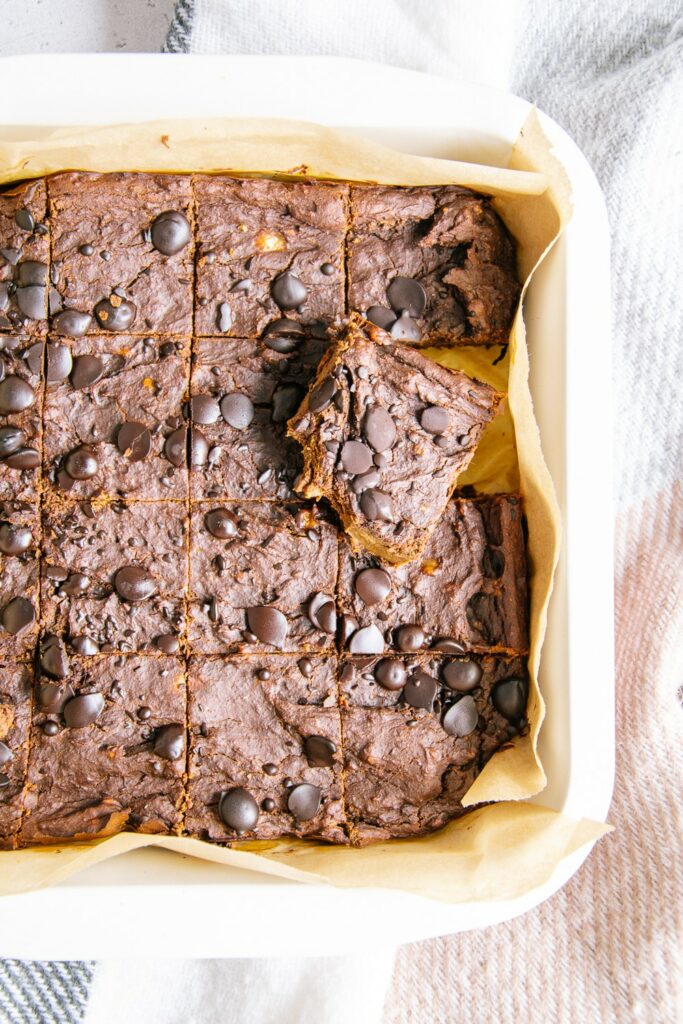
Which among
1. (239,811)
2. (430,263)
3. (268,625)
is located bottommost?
(239,811)

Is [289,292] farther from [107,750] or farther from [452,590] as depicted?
[107,750]

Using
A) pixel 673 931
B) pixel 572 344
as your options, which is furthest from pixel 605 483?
pixel 673 931

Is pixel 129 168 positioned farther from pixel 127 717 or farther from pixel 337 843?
pixel 337 843

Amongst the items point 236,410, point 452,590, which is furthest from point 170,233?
point 452,590

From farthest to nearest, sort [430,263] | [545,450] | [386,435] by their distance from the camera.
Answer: [430,263] < [545,450] < [386,435]

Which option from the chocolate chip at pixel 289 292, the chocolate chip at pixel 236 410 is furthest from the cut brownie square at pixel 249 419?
the chocolate chip at pixel 289 292

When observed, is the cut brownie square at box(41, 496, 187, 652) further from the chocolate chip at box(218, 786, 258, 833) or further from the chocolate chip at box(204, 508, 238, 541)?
the chocolate chip at box(218, 786, 258, 833)

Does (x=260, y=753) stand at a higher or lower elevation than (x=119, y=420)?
lower
